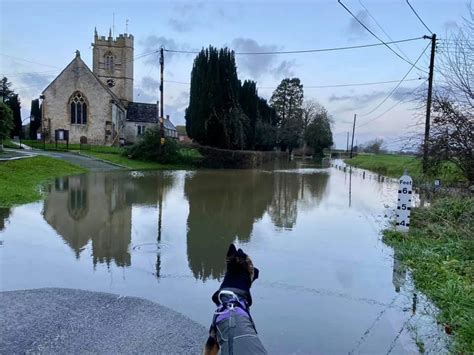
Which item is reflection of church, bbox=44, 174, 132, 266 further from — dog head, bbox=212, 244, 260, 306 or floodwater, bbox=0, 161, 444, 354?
dog head, bbox=212, 244, 260, 306

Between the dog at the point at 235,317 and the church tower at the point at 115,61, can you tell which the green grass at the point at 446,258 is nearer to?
the dog at the point at 235,317

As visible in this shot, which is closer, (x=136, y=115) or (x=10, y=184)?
(x=10, y=184)

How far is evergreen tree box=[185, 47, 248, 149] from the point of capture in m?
37.9

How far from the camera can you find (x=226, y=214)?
1253 cm

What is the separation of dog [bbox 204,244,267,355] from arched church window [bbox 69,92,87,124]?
46649mm

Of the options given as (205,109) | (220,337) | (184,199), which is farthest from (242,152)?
(220,337)

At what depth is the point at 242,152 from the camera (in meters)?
38.3

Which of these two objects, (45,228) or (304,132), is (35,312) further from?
(304,132)

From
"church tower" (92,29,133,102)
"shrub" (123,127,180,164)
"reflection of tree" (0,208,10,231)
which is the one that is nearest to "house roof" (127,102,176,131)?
"church tower" (92,29,133,102)

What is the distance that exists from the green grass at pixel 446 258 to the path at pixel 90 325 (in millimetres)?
2785

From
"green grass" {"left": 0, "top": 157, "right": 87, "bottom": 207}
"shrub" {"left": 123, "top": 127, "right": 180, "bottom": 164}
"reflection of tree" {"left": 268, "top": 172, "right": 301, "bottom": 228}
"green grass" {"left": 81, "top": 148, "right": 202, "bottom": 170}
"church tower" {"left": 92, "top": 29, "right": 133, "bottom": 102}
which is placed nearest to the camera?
"reflection of tree" {"left": 268, "top": 172, "right": 301, "bottom": 228}

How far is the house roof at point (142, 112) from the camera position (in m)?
56.0

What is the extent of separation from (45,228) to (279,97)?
7092 centimetres

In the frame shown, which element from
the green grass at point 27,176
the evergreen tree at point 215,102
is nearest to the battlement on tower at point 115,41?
the evergreen tree at point 215,102
